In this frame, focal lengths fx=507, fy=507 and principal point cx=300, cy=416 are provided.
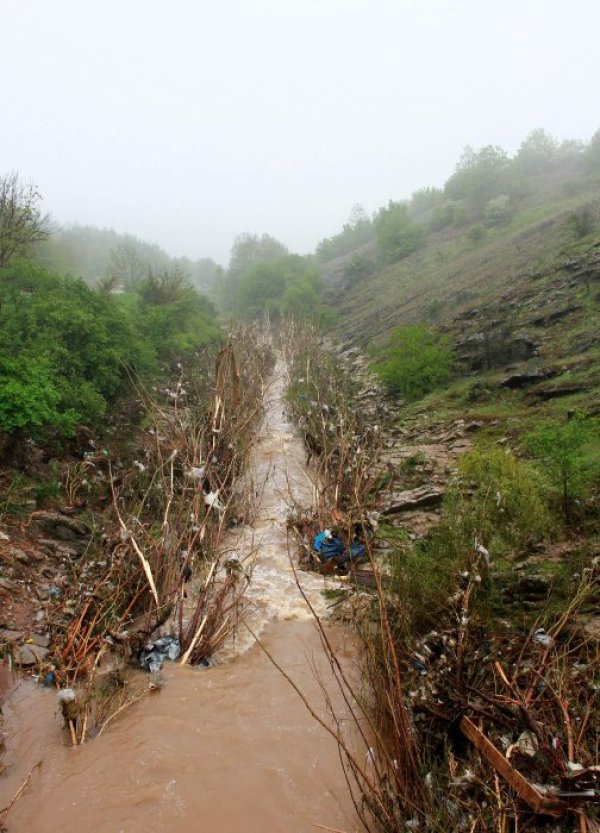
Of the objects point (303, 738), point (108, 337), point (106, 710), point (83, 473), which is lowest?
point (303, 738)

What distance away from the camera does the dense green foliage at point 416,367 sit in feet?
44.8

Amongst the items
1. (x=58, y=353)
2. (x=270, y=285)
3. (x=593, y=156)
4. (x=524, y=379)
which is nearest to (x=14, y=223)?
(x=58, y=353)

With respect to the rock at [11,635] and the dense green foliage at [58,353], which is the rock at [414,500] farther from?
the rock at [11,635]

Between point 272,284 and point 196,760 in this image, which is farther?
point 272,284

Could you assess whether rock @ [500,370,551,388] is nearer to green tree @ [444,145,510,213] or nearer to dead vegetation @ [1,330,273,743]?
dead vegetation @ [1,330,273,743]

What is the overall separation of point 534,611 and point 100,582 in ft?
13.9

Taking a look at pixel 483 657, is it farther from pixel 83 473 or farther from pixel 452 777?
pixel 83 473

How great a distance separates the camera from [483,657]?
11.2 feet

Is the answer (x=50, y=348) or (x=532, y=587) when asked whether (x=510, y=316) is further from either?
(x=50, y=348)

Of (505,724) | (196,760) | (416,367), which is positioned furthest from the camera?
(416,367)

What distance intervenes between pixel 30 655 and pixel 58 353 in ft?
20.3

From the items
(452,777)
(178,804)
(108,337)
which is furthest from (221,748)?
(108,337)

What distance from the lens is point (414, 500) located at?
305 inches

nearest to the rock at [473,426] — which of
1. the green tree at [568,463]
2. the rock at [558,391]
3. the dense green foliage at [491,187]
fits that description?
the rock at [558,391]
